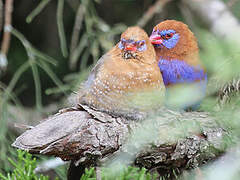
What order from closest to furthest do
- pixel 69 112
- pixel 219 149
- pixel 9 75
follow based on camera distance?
pixel 219 149 → pixel 69 112 → pixel 9 75

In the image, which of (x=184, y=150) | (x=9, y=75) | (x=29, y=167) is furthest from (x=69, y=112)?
(x=9, y=75)

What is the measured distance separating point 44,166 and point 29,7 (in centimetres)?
210

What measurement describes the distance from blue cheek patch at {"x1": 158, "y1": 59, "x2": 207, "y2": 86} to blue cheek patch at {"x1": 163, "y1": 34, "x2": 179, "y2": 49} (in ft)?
0.27

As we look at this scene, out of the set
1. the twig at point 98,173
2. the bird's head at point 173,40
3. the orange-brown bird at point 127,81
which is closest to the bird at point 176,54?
the bird's head at point 173,40

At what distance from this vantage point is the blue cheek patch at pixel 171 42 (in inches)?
79.4

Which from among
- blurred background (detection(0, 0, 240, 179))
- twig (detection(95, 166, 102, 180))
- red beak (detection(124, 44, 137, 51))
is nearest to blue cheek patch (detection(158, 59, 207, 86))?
red beak (detection(124, 44, 137, 51))

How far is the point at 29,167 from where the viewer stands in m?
1.54

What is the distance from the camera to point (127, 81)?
159 cm

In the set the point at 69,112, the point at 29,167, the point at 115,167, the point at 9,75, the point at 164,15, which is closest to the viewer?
the point at 115,167

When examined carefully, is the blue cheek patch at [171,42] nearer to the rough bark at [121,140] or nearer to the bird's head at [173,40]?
the bird's head at [173,40]

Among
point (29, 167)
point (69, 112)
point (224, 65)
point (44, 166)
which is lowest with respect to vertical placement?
point (44, 166)

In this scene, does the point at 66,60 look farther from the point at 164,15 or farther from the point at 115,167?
the point at 115,167

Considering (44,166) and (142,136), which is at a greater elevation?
(142,136)

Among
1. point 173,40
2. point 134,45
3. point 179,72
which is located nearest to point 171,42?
point 173,40
